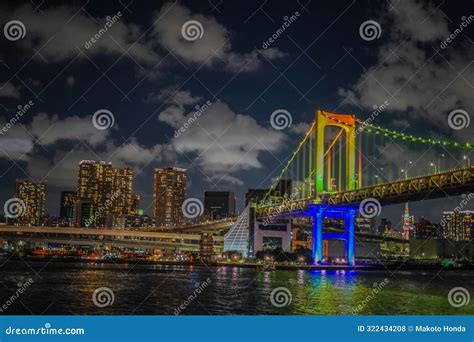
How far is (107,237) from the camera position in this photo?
76062 mm

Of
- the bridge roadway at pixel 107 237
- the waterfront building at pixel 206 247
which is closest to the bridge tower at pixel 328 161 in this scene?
the waterfront building at pixel 206 247

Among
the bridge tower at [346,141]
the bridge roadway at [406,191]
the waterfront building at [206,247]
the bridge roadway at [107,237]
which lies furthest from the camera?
the bridge roadway at [107,237]

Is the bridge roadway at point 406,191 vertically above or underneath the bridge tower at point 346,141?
underneath

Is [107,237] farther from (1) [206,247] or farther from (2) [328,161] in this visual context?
(2) [328,161]

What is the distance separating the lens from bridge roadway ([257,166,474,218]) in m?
30.9

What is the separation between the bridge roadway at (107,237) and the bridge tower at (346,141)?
2874cm

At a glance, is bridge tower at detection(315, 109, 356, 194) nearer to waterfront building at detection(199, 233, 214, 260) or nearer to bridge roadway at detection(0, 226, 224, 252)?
waterfront building at detection(199, 233, 214, 260)

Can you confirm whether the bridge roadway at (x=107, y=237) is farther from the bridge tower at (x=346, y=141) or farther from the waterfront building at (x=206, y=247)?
the bridge tower at (x=346, y=141)

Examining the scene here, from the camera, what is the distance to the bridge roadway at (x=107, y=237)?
63.0m

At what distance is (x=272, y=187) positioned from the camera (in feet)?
196

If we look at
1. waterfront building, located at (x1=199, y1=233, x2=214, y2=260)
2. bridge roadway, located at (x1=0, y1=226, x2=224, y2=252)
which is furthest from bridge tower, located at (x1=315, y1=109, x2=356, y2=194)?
bridge roadway, located at (x1=0, y1=226, x2=224, y2=252)

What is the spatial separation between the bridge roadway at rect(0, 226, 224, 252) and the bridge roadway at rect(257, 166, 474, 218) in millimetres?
25660
